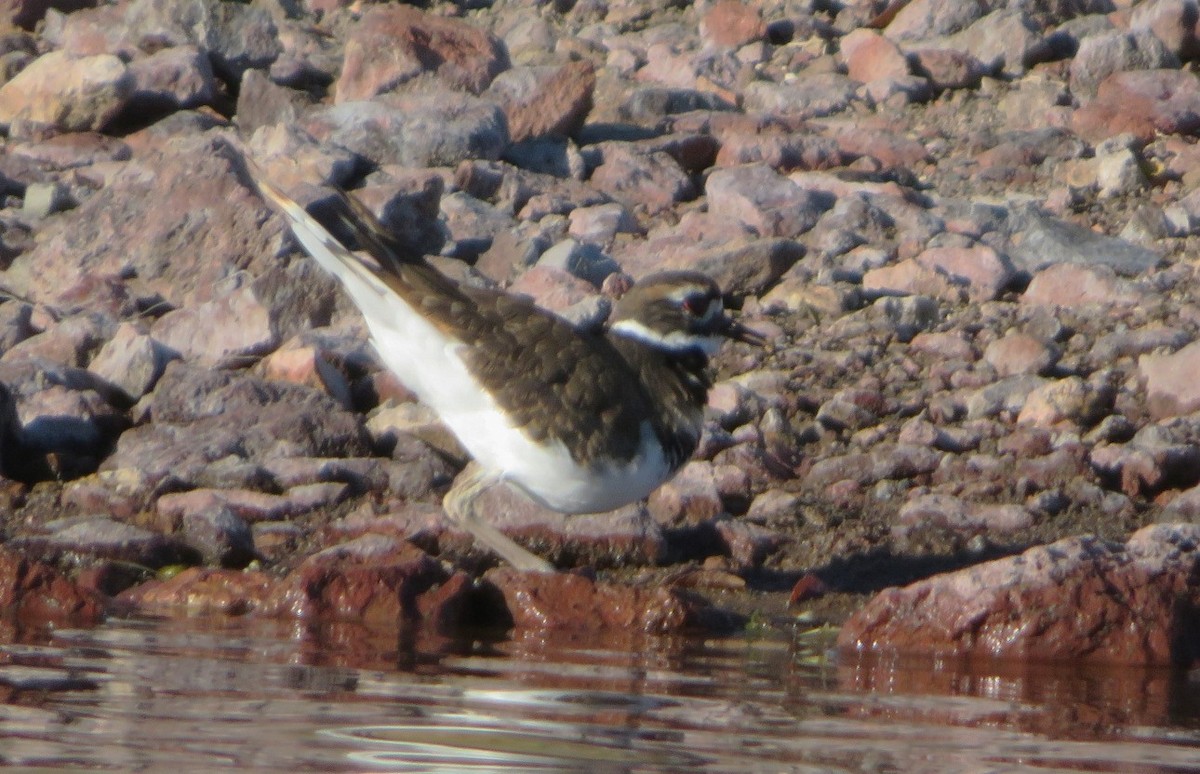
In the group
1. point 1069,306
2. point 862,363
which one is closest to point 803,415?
point 862,363

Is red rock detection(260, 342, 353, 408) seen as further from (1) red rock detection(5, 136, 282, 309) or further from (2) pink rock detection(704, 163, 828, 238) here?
(2) pink rock detection(704, 163, 828, 238)

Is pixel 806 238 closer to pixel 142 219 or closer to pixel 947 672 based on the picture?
pixel 142 219

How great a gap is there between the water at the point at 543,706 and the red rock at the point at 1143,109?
646cm

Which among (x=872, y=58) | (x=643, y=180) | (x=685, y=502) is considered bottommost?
(x=685, y=502)

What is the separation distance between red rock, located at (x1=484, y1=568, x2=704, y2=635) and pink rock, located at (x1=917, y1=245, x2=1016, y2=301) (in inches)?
155

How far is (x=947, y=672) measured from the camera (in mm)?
5852

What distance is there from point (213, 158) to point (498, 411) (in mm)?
3861

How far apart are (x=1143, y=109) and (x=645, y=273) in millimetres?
3833

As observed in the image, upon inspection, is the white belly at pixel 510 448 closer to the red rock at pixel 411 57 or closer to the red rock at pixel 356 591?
the red rock at pixel 356 591

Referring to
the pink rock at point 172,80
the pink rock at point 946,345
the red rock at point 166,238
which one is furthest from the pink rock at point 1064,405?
the pink rock at point 172,80

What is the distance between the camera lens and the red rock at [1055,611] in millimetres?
6020

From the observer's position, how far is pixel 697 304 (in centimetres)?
780

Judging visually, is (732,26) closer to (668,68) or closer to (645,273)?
(668,68)

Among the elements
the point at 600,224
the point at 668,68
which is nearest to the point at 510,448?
the point at 600,224
